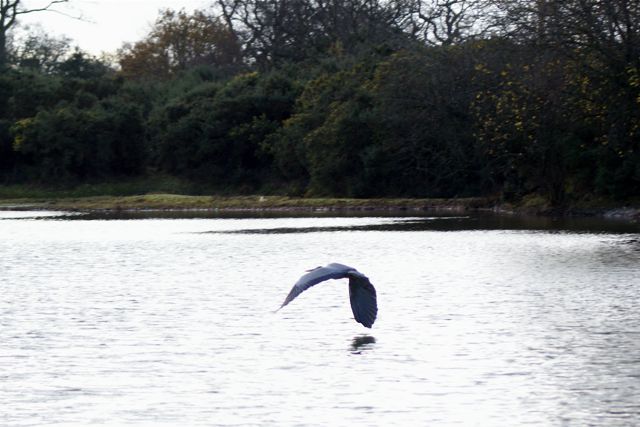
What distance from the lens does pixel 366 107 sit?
159ft

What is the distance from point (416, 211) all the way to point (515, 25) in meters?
9.98

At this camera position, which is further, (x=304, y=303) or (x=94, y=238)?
(x=94, y=238)

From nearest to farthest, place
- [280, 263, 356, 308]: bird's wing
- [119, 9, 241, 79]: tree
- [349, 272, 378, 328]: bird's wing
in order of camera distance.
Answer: [280, 263, 356, 308]: bird's wing < [349, 272, 378, 328]: bird's wing < [119, 9, 241, 79]: tree

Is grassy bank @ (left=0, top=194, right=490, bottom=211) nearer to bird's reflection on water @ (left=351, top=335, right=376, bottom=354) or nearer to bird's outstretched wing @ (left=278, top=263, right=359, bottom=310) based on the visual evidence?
bird's reflection on water @ (left=351, top=335, right=376, bottom=354)

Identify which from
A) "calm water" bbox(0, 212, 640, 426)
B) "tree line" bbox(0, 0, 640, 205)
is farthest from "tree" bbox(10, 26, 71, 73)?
Result: "calm water" bbox(0, 212, 640, 426)

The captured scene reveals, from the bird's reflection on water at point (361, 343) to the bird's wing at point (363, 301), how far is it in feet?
0.52

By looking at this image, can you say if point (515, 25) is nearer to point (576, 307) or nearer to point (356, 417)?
point (576, 307)

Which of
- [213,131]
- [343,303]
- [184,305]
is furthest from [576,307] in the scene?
[213,131]

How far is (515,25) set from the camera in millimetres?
36375

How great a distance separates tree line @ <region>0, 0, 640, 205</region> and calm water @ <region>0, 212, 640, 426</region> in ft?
31.0

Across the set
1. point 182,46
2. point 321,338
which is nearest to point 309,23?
point 182,46

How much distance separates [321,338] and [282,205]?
33.8 meters

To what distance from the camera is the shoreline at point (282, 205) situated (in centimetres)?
4056

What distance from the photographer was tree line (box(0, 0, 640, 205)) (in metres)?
36.0
